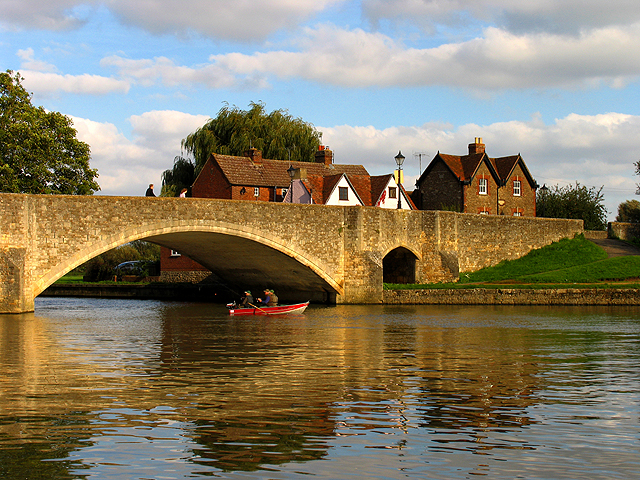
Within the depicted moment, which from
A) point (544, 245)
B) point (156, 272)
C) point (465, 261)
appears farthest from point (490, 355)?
point (156, 272)

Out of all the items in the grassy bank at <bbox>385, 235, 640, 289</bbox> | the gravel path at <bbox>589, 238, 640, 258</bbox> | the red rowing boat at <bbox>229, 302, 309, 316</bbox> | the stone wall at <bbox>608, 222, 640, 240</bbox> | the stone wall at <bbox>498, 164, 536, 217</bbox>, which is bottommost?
the red rowing boat at <bbox>229, 302, 309, 316</bbox>

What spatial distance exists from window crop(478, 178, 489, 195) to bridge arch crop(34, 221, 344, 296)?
63.9ft

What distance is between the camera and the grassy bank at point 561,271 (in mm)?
37406

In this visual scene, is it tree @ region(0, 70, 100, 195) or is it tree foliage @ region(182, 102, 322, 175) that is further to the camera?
tree foliage @ region(182, 102, 322, 175)

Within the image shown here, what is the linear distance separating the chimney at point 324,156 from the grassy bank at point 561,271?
1702 cm

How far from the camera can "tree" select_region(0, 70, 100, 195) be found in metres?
39.0

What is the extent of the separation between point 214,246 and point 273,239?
435 centimetres

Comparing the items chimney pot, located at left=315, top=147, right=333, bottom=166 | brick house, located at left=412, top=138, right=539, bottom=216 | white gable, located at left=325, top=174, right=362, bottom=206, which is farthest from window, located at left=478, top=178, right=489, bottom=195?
chimney pot, located at left=315, top=147, right=333, bottom=166

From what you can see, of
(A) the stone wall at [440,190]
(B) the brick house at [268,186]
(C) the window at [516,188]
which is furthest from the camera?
(C) the window at [516,188]

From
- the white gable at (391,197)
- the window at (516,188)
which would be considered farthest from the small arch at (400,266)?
the window at (516,188)

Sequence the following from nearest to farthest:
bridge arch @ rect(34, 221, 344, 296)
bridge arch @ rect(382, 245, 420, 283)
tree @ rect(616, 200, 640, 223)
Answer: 1. bridge arch @ rect(34, 221, 344, 296)
2. bridge arch @ rect(382, 245, 420, 283)
3. tree @ rect(616, 200, 640, 223)

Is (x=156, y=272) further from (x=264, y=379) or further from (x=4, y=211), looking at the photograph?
(x=264, y=379)

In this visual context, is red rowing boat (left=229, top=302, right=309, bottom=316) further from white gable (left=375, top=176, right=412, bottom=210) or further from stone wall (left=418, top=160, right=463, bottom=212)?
white gable (left=375, top=176, right=412, bottom=210)

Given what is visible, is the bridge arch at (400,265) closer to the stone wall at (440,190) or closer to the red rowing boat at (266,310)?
the red rowing boat at (266,310)
